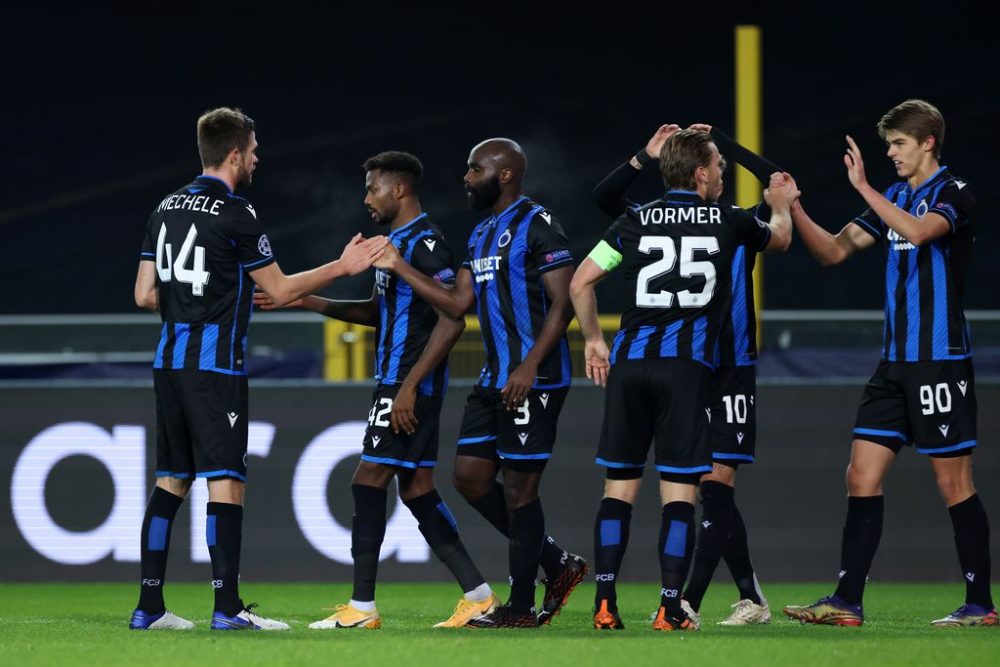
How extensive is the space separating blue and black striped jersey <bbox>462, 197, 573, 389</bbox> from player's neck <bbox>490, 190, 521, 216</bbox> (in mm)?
56

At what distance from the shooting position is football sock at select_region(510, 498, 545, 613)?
5.77 m

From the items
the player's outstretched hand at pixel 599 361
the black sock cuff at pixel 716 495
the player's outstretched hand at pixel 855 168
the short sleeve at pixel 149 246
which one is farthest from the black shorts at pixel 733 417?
the short sleeve at pixel 149 246

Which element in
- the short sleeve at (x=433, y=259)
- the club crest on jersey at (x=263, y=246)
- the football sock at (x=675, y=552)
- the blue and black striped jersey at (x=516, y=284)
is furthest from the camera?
the short sleeve at (x=433, y=259)

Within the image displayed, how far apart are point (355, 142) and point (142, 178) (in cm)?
258

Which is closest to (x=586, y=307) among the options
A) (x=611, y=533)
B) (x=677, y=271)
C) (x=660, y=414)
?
(x=677, y=271)

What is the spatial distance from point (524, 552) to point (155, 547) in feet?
4.66

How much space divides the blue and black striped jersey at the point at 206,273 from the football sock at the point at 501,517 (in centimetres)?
119

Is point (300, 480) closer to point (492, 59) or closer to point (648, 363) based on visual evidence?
point (648, 363)

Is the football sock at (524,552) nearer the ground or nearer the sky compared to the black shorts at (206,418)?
nearer the ground

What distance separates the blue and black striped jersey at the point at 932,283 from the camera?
19.3ft

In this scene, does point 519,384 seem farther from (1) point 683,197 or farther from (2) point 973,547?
(2) point 973,547

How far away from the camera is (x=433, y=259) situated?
598 cm

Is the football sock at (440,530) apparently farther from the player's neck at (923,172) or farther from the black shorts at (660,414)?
the player's neck at (923,172)

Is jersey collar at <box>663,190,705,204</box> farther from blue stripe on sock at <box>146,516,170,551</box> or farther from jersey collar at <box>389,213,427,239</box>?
blue stripe on sock at <box>146,516,170,551</box>
